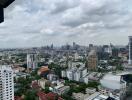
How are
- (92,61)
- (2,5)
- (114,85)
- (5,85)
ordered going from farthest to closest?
1. (92,61)
2. (114,85)
3. (5,85)
4. (2,5)

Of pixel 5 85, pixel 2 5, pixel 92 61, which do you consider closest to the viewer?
pixel 2 5

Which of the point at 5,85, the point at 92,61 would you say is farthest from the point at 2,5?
the point at 92,61

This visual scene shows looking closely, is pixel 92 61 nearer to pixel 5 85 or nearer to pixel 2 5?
→ pixel 5 85

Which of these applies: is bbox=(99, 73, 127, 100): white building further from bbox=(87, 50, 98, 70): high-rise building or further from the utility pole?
the utility pole

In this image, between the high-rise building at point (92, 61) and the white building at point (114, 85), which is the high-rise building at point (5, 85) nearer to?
the white building at point (114, 85)

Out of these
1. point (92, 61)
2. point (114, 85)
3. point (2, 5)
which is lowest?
point (114, 85)

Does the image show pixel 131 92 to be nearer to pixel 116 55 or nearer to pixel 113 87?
pixel 113 87

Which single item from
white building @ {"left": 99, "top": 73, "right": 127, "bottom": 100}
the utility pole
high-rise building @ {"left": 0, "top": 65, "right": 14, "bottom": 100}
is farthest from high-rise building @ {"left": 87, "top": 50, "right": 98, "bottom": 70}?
the utility pole

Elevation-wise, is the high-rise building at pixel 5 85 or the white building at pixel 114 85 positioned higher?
the high-rise building at pixel 5 85

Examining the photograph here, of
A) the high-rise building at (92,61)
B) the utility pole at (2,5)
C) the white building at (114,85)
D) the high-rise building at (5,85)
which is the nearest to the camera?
the utility pole at (2,5)

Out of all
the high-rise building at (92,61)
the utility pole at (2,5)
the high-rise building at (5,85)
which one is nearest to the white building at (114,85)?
the high-rise building at (5,85)

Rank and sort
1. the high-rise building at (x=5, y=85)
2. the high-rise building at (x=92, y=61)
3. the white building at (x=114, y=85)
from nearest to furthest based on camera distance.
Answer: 1. the high-rise building at (x=5, y=85)
2. the white building at (x=114, y=85)
3. the high-rise building at (x=92, y=61)

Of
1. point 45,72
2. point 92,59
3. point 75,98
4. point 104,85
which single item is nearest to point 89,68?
point 92,59
